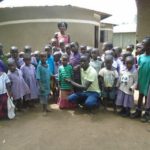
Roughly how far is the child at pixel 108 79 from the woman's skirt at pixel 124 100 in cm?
24

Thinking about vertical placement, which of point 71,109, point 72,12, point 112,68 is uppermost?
point 72,12

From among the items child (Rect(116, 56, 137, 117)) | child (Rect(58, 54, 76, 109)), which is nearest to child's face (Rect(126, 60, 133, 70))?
child (Rect(116, 56, 137, 117))

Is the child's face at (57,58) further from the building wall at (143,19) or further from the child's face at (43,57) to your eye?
the building wall at (143,19)

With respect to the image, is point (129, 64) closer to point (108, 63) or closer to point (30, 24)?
point (108, 63)

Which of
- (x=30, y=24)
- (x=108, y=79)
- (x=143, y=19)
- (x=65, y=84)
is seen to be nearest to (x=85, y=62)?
(x=108, y=79)

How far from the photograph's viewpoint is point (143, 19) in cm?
944

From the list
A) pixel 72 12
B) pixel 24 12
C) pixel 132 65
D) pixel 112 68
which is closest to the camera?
pixel 132 65

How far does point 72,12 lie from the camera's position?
13.1m

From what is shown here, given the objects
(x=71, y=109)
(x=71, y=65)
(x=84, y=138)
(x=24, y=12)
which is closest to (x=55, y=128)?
(x=84, y=138)

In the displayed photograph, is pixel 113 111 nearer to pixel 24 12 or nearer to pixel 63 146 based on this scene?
pixel 63 146

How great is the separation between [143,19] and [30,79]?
520cm

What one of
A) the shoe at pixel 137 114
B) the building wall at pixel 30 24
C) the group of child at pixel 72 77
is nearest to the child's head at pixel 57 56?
the group of child at pixel 72 77

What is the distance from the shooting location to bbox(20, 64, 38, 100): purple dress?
595 centimetres

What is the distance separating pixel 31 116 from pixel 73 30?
850 cm
